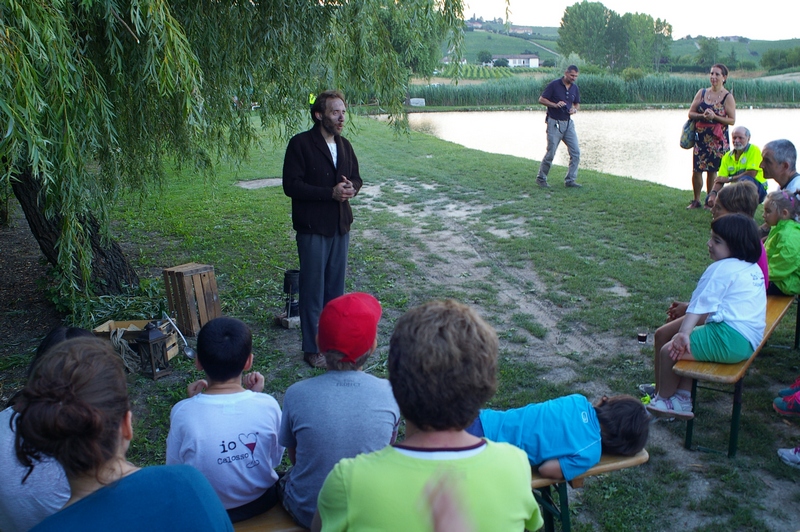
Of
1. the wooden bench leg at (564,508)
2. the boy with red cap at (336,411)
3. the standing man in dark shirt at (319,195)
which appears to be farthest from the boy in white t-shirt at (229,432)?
the standing man in dark shirt at (319,195)

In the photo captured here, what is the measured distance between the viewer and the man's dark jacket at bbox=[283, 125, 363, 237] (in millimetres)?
4719

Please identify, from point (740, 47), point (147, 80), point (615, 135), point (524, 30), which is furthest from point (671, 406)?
point (524, 30)

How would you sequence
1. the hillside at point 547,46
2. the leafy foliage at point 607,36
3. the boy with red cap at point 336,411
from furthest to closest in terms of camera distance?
the hillside at point 547,46
the leafy foliage at point 607,36
the boy with red cap at point 336,411

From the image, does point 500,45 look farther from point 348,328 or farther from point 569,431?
point 348,328

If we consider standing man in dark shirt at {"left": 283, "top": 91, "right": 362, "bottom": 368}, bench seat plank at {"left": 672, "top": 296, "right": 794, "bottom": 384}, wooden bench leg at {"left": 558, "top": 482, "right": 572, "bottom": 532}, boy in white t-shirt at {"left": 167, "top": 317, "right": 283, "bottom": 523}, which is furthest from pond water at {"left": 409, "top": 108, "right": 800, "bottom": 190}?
boy in white t-shirt at {"left": 167, "top": 317, "right": 283, "bottom": 523}

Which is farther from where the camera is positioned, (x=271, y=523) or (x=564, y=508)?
(x=564, y=508)

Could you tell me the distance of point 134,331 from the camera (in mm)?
5141

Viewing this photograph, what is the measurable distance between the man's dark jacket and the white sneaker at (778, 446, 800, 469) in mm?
3180

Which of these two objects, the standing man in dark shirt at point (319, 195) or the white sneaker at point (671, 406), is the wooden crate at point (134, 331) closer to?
the standing man in dark shirt at point (319, 195)

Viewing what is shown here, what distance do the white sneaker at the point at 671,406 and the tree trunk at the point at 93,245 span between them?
4.78m

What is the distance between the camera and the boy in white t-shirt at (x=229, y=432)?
248 cm

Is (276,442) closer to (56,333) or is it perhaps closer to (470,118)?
(56,333)

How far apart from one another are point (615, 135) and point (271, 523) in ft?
63.8

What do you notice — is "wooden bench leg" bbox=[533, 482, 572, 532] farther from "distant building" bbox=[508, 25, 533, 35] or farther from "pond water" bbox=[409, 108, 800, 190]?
"distant building" bbox=[508, 25, 533, 35]
